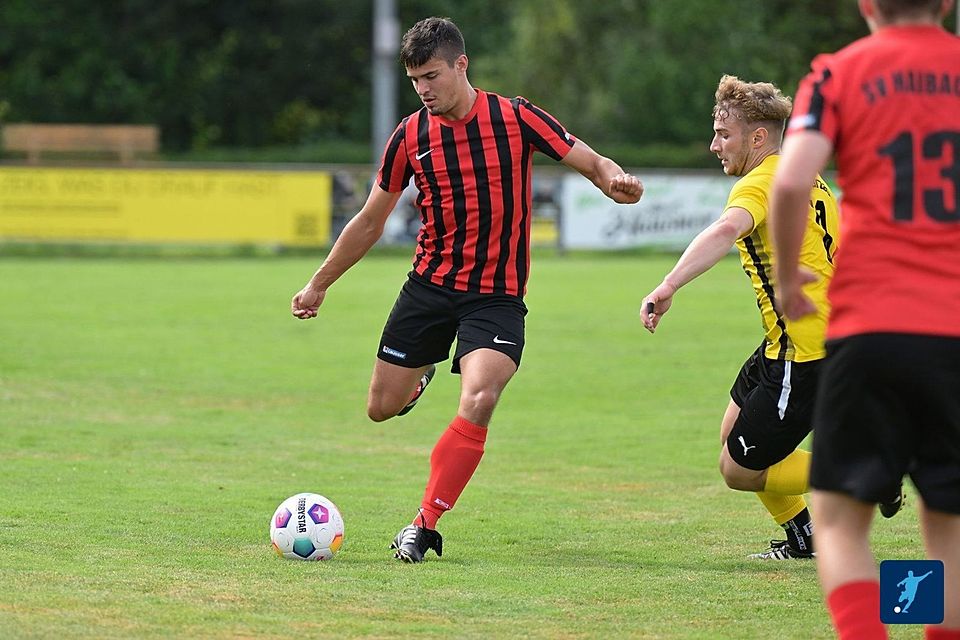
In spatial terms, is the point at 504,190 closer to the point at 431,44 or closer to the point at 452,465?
the point at 431,44

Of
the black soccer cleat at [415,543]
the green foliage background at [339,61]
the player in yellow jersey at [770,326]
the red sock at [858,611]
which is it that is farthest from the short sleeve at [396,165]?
the green foliage background at [339,61]

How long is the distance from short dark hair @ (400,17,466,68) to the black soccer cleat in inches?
78.4

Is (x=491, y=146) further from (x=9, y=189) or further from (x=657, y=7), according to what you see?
(x=657, y=7)

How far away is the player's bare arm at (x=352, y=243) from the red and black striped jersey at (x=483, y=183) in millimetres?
238

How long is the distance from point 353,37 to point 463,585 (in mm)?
49693

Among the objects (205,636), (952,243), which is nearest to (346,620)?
(205,636)

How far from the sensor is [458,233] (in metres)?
7.07

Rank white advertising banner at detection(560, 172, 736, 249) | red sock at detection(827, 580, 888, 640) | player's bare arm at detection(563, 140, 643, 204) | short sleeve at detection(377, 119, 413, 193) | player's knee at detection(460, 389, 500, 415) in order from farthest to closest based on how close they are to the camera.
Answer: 1. white advertising banner at detection(560, 172, 736, 249)
2. short sleeve at detection(377, 119, 413, 193)
3. player's knee at detection(460, 389, 500, 415)
4. player's bare arm at detection(563, 140, 643, 204)
5. red sock at detection(827, 580, 888, 640)

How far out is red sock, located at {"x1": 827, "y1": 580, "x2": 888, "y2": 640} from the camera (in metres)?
4.09

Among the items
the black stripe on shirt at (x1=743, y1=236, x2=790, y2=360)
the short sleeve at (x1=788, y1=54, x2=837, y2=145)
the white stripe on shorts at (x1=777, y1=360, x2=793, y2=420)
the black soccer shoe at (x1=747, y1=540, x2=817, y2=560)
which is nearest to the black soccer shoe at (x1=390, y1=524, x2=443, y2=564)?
the black soccer shoe at (x1=747, y1=540, x2=817, y2=560)

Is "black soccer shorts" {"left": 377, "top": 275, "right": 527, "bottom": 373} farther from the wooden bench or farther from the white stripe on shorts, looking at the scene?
the wooden bench

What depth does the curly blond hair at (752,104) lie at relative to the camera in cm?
641

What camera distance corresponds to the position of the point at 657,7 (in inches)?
1681

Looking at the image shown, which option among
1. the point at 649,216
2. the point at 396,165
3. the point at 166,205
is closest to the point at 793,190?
the point at 396,165
